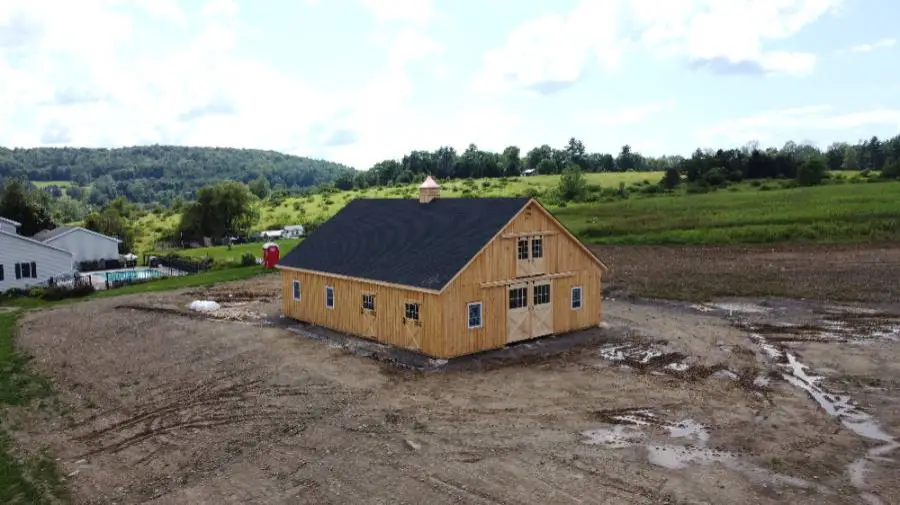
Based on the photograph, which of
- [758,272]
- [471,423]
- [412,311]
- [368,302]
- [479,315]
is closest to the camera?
[471,423]

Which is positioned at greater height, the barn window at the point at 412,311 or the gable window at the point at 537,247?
the gable window at the point at 537,247

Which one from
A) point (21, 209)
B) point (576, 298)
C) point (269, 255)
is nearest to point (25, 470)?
point (576, 298)

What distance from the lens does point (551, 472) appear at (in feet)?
49.5

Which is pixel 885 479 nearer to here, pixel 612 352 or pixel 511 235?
pixel 612 352

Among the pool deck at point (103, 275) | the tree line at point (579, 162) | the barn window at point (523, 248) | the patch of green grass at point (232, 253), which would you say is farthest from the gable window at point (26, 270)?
the tree line at point (579, 162)

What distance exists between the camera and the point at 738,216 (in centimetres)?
6034

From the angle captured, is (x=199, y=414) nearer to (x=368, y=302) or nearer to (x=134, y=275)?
(x=368, y=302)

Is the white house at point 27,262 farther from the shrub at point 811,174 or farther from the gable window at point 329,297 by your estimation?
the shrub at point 811,174

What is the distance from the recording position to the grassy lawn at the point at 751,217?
5279cm

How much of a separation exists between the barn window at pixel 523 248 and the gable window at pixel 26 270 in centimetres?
3420

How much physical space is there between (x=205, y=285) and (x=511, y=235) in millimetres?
24099

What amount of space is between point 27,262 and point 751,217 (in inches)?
2077

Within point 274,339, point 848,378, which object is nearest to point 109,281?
point 274,339

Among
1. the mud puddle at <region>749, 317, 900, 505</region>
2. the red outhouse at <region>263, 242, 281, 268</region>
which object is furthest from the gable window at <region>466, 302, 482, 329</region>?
the red outhouse at <region>263, 242, 281, 268</region>
